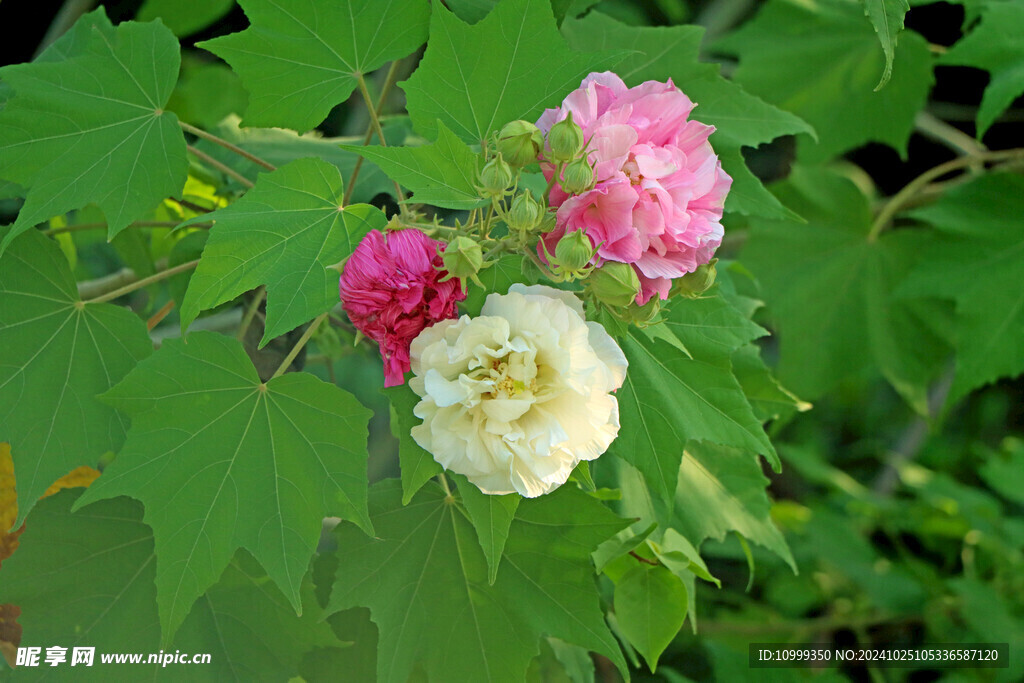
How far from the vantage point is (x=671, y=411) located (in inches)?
26.7

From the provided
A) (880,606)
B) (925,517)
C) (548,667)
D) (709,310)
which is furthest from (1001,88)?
(925,517)

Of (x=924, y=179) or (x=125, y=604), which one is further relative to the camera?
(x=924, y=179)

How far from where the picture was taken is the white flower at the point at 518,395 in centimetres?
53

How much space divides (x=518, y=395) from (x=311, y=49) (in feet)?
1.30

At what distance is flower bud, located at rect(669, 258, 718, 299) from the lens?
614mm

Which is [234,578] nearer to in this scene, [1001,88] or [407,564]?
[407,564]

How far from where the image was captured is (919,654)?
1.50 metres

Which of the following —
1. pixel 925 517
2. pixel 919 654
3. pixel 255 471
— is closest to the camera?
pixel 255 471

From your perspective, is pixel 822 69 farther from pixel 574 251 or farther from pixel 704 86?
pixel 574 251

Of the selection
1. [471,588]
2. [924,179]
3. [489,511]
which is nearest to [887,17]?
[489,511]

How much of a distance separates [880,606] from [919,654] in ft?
0.59

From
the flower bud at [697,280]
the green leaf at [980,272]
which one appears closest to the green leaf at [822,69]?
the green leaf at [980,272]

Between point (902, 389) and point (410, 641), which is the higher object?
point (410, 641)

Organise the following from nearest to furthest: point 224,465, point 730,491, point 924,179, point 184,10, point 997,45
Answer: point 224,465
point 730,491
point 997,45
point 924,179
point 184,10
